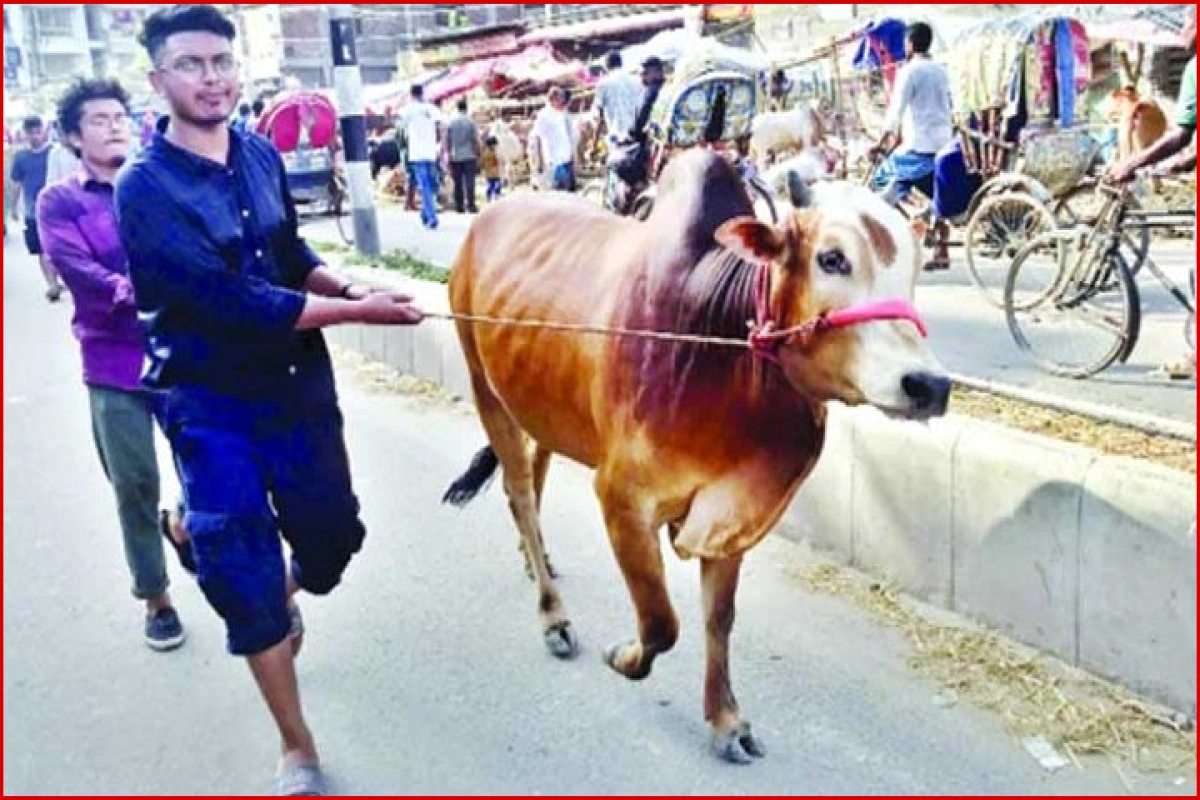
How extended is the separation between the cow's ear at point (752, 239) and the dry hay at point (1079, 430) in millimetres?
1470

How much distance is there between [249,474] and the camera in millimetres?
2896

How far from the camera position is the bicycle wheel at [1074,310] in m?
5.59

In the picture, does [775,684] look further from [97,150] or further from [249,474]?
[97,150]

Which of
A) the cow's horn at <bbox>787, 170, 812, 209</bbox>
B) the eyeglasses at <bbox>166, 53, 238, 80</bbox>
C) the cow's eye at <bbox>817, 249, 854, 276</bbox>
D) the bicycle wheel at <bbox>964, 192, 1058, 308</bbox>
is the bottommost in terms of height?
the bicycle wheel at <bbox>964, 192, 1058, 308</bbox>

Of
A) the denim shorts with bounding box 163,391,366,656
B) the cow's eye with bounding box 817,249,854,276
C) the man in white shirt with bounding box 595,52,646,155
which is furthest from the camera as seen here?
the man in white shirt with bounding box 595,52,646,155

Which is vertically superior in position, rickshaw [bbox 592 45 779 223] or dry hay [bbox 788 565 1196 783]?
rickshaw [bbox 592 45 779 223]

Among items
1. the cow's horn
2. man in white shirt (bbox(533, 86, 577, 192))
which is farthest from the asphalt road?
man in white shirt (bbox(533, 86, 577, 192))

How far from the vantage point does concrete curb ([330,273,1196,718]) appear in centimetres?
310

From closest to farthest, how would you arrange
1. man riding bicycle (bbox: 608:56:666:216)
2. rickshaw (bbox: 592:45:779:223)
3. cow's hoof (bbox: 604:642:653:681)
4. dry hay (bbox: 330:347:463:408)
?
cow's hoof (bbox: 604:642:653:681)
dry hay (bbox: 330:347:463:408)
rickshaw (bbox: 592:45:779:223)
man riding bicycle (bbox: 608:56:666:216)

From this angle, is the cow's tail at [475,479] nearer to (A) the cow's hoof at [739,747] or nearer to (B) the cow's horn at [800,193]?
(A) the cow's hoof at [739,747]

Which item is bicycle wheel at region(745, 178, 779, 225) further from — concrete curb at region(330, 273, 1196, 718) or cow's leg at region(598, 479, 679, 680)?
cow's leg at region(598, 479, 679, 680)

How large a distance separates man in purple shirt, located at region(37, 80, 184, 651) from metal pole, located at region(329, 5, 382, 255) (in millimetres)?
5973

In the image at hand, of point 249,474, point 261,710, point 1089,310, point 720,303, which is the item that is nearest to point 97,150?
point 249,474

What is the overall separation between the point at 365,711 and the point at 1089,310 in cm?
404
